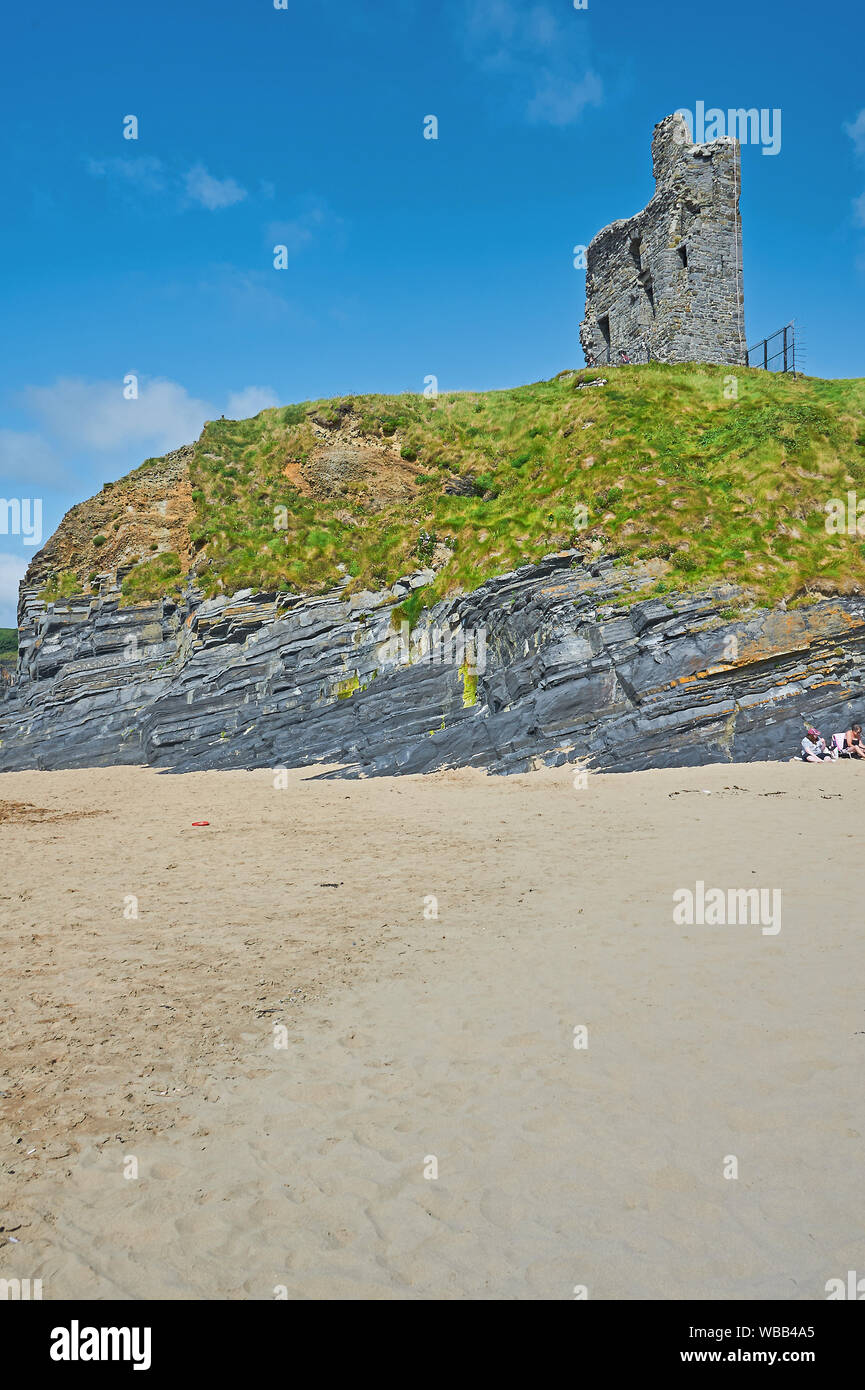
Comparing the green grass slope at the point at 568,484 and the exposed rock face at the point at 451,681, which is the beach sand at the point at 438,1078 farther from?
the green grass slope at the point at 568,484

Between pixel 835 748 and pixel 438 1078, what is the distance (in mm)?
14071

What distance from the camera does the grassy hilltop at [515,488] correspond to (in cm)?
2164

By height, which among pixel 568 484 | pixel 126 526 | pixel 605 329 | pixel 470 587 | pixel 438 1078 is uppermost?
pixel 605 329

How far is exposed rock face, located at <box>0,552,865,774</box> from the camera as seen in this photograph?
17.9 metres

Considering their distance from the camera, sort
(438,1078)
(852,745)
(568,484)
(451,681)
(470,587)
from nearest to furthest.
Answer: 1. (438,1078)
2. (852,745)
3. (451,681)
4. (470,587)
5. (568,484)

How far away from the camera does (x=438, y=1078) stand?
5.50 m

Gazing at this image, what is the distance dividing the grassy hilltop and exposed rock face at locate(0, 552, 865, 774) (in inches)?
54.6

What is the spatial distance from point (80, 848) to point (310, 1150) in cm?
1000

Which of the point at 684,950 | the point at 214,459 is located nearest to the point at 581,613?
the point at 684,950

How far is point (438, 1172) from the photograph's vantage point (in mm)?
4484

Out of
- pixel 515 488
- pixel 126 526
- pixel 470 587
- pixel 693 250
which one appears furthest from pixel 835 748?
pixel 126 526

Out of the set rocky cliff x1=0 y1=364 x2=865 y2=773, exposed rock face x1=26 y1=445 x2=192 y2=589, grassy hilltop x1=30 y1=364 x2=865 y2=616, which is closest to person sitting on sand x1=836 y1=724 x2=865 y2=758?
rocky cliff x1=0 y1=364 x2=865 y2=773

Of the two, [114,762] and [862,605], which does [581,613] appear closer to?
[862,605]

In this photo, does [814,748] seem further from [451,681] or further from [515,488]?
[515,488]
